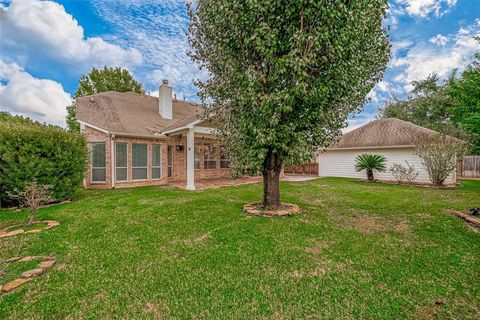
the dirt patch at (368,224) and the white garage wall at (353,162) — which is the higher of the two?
the white garage wall at (353,162)

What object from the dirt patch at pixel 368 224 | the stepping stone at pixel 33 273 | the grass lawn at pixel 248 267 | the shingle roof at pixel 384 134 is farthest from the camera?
the shingle roof at pixel 384 134

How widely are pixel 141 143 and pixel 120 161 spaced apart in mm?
1422

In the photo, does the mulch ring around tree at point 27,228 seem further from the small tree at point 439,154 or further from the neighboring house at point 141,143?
the small tree at point 439,154

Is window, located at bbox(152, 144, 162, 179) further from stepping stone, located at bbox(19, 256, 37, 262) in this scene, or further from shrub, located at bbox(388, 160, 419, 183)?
shrub, located at bbox(388, 160, 419, 183)

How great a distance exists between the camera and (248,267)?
3.85 meters

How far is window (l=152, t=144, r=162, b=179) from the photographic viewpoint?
13.6 m

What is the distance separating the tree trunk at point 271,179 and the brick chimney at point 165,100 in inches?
436

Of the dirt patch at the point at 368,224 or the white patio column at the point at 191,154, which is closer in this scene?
the dirt patch at the point at 368,224

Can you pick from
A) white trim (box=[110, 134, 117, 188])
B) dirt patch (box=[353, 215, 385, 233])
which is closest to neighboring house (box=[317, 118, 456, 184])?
dirt patch (box=[353, 215, 385, 233])

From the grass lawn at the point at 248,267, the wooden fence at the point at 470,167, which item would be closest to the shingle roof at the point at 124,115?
the grass lawn at the point at 248,267

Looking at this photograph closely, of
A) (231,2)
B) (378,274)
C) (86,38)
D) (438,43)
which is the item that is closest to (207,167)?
(86,38)

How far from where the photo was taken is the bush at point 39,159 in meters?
7.66

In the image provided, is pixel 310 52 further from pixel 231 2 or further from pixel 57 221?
pixel 57 221

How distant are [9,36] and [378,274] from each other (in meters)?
12.6
